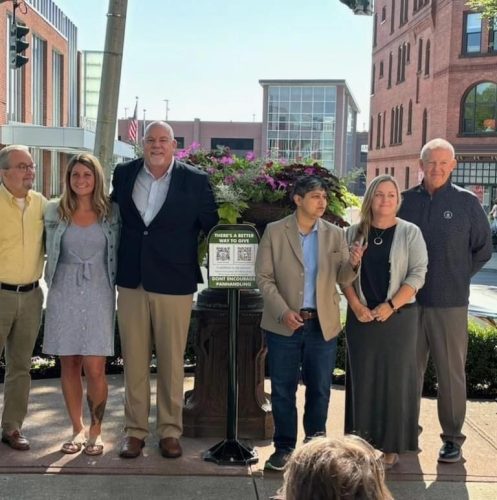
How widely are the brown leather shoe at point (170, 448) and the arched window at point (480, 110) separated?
1263 inches

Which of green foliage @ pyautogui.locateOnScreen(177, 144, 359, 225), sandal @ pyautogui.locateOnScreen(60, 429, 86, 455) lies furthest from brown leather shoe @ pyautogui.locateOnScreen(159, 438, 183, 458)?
green foliage @ pyautogui.locateOnScreen(177, 144, 359, 225)

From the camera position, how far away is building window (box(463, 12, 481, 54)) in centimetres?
3356

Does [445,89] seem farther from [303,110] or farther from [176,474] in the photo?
[303,110]

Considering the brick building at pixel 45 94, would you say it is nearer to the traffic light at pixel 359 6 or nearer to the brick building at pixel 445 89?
the brick building at pixel 445 89

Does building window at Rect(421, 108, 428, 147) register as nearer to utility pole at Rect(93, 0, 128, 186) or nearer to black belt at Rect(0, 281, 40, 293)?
utility pole at Rect(93, 0, 128, 186)

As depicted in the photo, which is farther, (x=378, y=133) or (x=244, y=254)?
(x=378, y=133)

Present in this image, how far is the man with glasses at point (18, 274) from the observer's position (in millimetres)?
4406

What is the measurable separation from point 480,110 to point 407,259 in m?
32.0

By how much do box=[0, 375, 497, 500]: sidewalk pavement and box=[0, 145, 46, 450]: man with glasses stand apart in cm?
32

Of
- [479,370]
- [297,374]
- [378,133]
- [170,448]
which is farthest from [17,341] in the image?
[378,133]

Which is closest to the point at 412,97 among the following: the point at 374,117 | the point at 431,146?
the point at 374,117

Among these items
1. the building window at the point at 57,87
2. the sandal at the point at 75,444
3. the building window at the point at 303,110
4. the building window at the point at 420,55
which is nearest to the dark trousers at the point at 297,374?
the sandal at the point at 75,444

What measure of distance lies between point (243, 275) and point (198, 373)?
3.09 feet

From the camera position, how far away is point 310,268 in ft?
13.9
